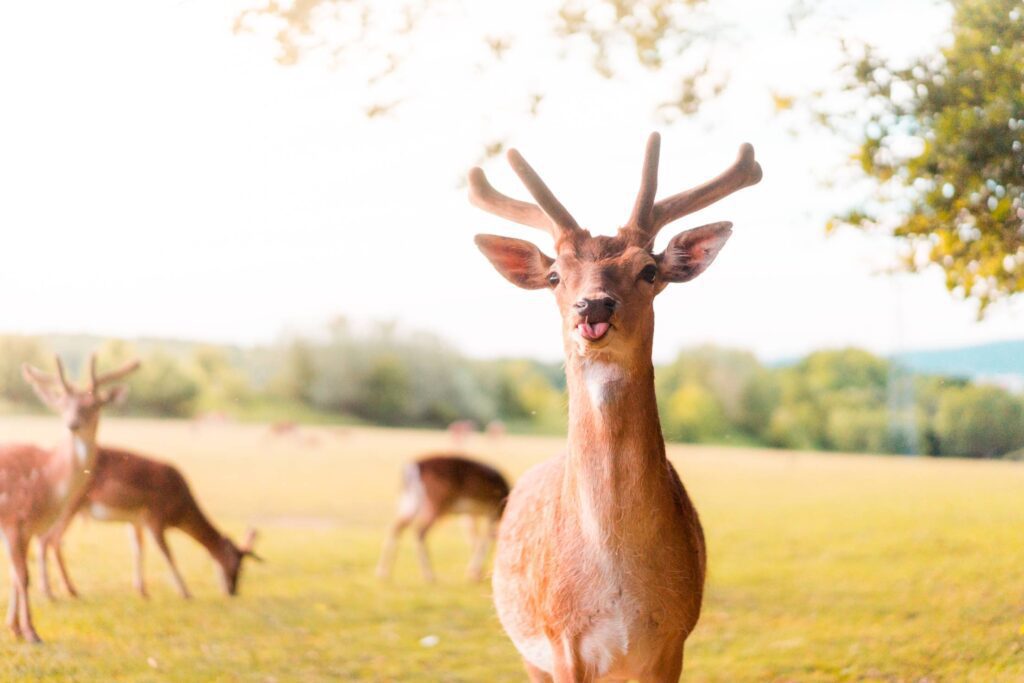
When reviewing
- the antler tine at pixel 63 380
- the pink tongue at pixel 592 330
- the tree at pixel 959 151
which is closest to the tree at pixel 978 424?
the tree at pixel 959 151

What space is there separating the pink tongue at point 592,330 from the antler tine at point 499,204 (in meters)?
0.42

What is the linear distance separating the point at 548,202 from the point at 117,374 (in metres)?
1.62

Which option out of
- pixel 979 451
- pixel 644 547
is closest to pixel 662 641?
pixel 644 547

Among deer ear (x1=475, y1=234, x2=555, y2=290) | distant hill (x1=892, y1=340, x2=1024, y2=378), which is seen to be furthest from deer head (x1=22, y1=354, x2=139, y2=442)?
distant hill (x1=892, y1=340, x2=1024, y2=378)

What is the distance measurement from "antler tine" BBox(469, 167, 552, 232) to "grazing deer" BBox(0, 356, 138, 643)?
1.33m

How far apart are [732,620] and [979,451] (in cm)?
103

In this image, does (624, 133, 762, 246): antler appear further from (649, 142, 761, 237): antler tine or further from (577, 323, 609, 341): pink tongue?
(577, 323, 609, 341): pink tongue

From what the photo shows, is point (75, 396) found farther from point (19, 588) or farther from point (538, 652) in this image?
point (538, 652)

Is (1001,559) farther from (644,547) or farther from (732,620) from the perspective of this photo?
(644,547)

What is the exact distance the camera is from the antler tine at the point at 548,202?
67.5 inches

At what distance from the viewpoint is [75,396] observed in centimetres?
257

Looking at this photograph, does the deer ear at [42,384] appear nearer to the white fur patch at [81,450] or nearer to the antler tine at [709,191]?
the white fur patch at [81,450]

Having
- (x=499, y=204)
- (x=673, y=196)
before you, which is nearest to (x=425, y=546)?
(x=499, y=204)

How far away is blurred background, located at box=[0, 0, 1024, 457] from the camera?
2711 mm
